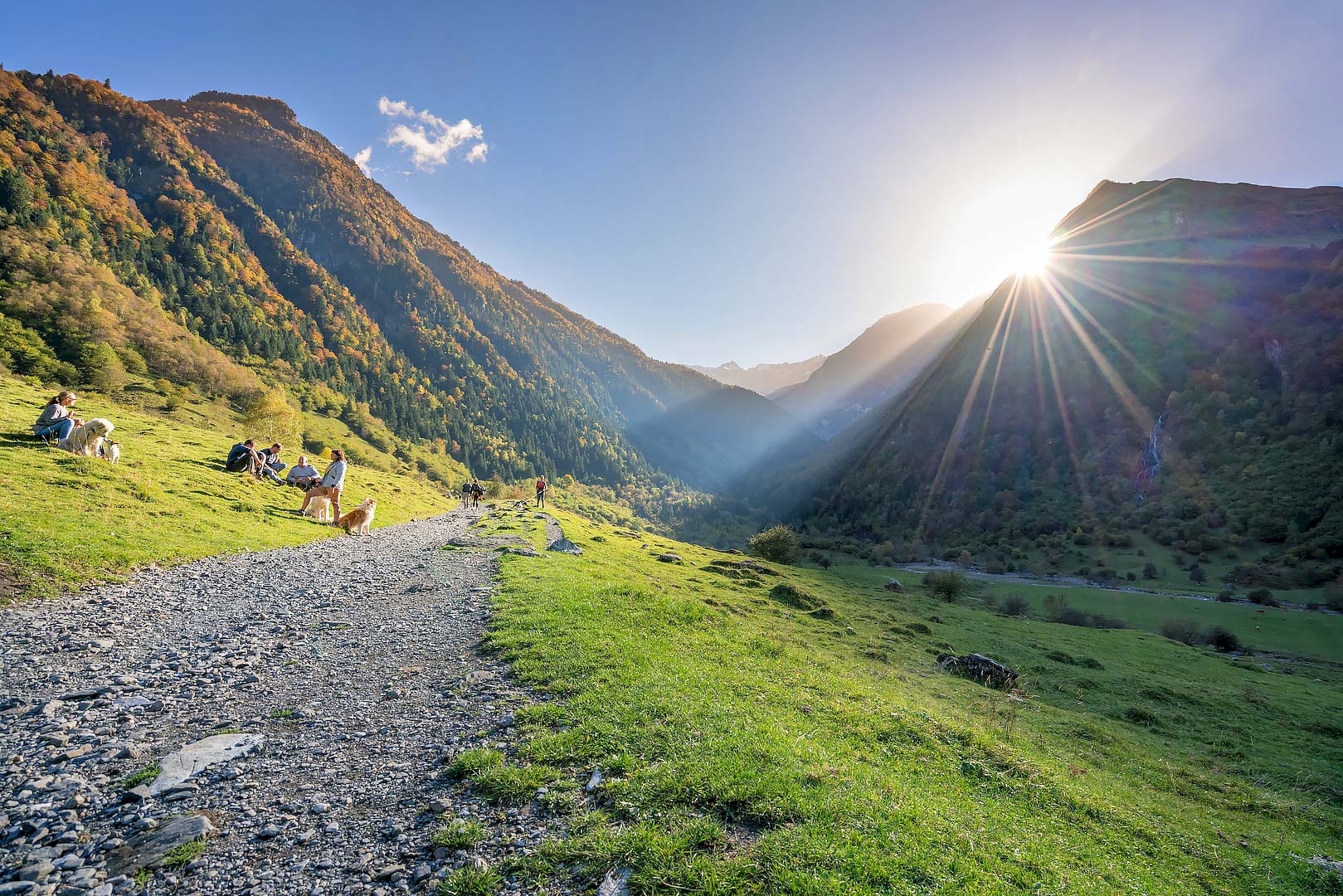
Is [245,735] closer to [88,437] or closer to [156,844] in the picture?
[156,844]

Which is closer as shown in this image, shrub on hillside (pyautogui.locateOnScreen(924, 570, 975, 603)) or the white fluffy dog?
the white fluffy dog

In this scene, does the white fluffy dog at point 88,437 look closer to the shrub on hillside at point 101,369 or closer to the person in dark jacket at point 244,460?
the person in dark jacket at point 244,460

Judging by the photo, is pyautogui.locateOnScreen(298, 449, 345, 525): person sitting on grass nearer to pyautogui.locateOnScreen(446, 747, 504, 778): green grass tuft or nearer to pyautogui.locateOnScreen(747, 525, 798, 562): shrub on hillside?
Result: pyautogui.locateOnScreen(446, 747, 504, 778): green grass tuft

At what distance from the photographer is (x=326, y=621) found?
14625 mm

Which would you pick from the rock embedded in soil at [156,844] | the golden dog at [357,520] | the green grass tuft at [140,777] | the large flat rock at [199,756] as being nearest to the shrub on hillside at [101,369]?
the golden dog at [357,520]

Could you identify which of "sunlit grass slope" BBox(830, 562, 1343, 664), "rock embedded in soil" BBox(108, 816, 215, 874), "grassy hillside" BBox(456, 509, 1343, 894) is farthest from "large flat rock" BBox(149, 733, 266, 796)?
"sunlit grass slope" BBox(830, 562, 1343, 664)

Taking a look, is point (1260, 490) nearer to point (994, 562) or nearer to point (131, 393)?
point (994, 562)

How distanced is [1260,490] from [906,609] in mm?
112508

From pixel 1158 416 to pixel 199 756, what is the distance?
190m

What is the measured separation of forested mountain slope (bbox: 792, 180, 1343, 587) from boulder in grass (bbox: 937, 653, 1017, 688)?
93319 mm

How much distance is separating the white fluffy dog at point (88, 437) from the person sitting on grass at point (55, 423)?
19.0 inches

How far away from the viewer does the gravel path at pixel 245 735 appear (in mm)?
5516

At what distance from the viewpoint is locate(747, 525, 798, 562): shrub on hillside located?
72.9 meters

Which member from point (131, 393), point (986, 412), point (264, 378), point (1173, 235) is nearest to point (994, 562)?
point (986, 412)
